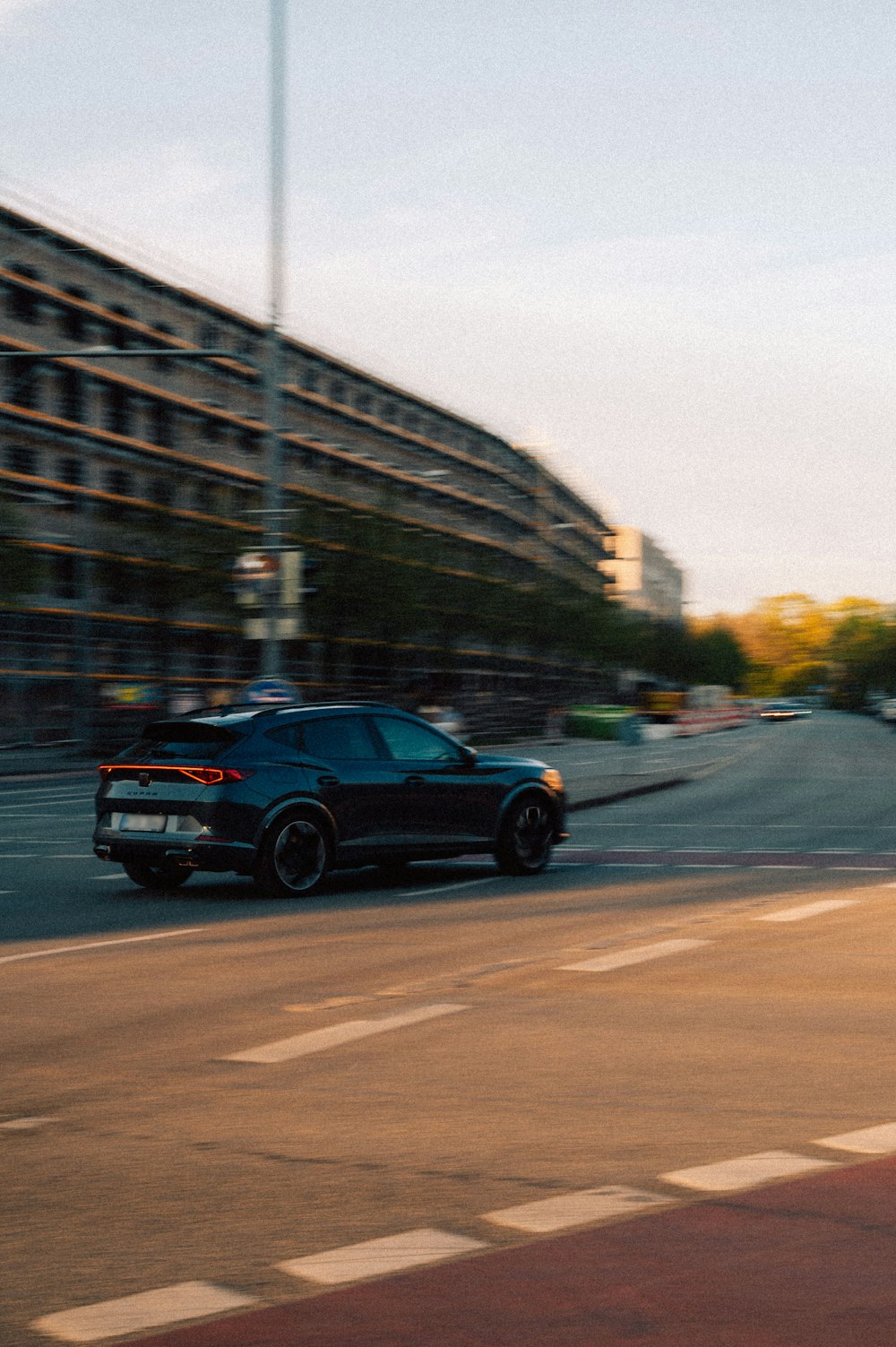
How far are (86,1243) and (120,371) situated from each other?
58.2 m

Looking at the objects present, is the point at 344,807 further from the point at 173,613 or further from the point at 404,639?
the point at 404,639

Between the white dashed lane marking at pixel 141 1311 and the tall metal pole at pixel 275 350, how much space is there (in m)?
19.3

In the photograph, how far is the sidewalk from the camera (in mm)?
27953

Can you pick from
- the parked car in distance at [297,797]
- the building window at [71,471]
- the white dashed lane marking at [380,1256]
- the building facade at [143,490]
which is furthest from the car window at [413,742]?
the building window at [71,471]

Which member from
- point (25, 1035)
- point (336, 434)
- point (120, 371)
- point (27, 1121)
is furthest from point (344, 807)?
point (336, 434)

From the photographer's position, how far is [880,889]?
1346 cm

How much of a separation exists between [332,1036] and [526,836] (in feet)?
25.3

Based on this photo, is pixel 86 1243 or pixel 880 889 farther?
pixel 880 889

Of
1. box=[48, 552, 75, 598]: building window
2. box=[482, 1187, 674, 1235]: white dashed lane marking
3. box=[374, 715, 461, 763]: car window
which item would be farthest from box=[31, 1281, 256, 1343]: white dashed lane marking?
box=[48, 552, 75, 598]: building window

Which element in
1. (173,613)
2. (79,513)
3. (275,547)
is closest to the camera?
(275,547)

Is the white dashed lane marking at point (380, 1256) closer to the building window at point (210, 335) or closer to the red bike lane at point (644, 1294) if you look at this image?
the red bike lane at point (644, 1294)

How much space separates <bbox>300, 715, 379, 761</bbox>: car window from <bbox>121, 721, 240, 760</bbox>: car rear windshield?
64 cm

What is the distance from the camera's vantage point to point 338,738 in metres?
13.4

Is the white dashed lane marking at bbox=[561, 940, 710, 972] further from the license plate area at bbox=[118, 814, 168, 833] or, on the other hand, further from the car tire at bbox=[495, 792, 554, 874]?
the car tire at bbox=[495, 792, 554, 874]
